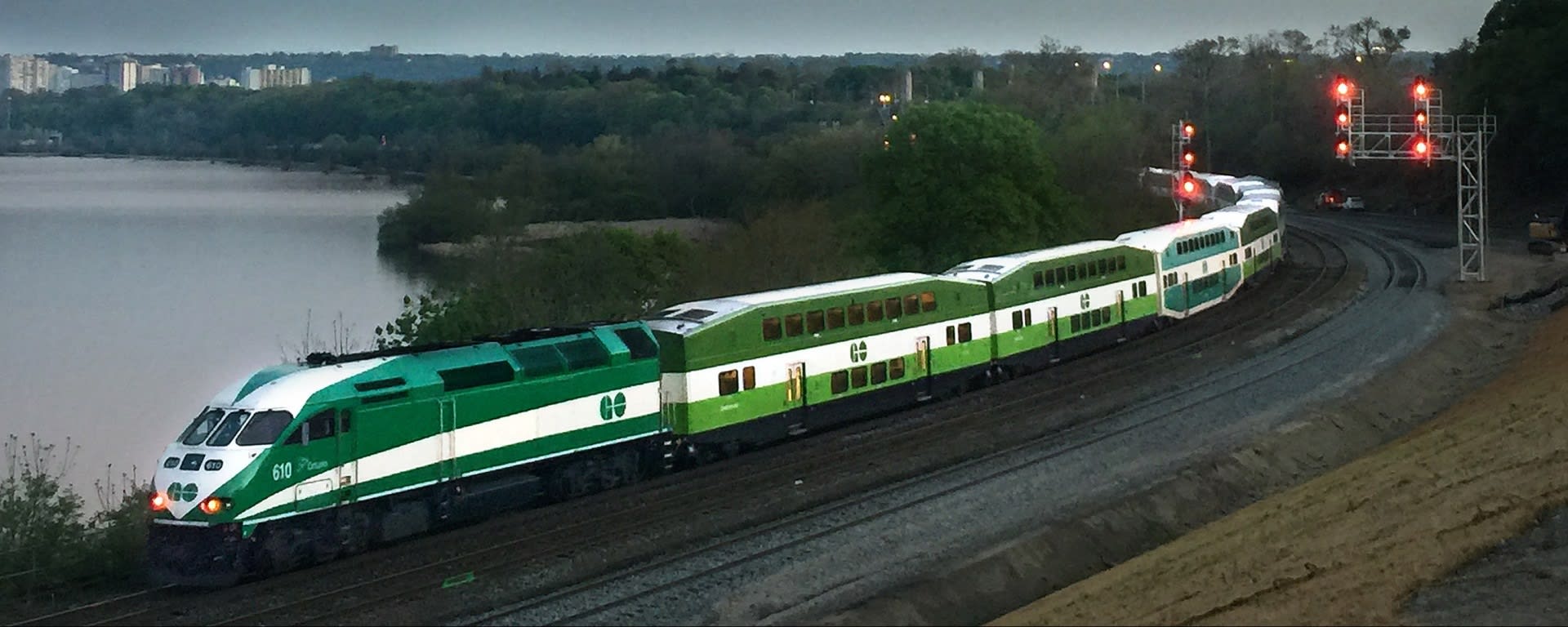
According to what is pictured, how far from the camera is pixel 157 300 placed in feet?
259

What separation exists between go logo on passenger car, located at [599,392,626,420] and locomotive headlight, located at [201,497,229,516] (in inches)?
301

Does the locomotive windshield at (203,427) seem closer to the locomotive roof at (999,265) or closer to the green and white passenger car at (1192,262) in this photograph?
the locomotive roof at (999,265)

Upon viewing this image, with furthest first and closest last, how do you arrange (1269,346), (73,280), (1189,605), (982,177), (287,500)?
(73,280) → (982,177) → (1269,346) → (287,500) → (1189,605)

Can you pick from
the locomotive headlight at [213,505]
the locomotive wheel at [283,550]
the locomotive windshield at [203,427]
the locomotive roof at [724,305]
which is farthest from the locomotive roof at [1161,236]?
the locomotive headlight at [213,505]

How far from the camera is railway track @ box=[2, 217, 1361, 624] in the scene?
2064 cm

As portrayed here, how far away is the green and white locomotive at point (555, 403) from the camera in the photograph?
72.6ft

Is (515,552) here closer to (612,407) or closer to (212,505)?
(212,505)

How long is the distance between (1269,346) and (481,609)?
30640 millimetres

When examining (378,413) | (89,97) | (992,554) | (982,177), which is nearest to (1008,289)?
(992,554)

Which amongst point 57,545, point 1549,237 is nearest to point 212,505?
point 57,545

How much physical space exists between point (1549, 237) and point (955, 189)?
29136 mm

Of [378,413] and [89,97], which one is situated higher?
[89,97]

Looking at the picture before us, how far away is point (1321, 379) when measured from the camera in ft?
126

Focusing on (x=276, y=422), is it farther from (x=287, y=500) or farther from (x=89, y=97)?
(x=89, y=97)
